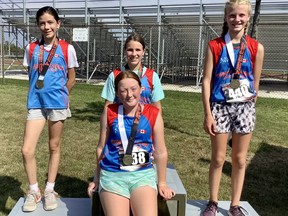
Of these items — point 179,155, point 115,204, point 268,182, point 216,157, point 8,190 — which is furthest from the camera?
point 179,155

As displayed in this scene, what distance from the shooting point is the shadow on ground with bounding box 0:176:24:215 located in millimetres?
3876

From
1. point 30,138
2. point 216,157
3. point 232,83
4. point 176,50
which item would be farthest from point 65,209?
point 176,50

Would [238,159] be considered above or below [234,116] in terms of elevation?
below

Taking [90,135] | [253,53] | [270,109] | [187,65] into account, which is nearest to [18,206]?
[253,53]

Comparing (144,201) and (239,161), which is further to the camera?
(239,161)

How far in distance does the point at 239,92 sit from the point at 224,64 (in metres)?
0.26

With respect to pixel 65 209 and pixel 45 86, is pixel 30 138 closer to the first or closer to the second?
pixel 45 86

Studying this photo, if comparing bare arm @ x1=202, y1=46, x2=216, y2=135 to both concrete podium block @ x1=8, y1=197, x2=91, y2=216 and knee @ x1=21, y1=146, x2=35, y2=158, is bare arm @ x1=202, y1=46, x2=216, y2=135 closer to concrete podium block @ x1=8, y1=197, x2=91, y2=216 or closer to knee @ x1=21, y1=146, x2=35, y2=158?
concrete podium block @ x1=8, y1=197, x2=91, y2=216

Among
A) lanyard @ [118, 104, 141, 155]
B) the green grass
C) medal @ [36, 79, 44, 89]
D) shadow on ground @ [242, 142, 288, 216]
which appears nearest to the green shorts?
lanyard @ [118, 104, 141, 155]

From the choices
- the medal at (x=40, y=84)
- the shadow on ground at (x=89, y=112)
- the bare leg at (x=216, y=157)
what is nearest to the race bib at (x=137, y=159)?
the bare leg at (x=216, y=157)

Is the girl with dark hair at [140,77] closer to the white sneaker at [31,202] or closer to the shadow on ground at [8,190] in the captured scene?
the white sneaker at [31,202]

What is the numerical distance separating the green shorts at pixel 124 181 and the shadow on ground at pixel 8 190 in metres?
1.61

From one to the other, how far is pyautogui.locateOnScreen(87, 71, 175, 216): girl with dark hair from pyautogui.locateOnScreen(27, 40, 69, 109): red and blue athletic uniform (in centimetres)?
75

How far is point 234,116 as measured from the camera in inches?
121
